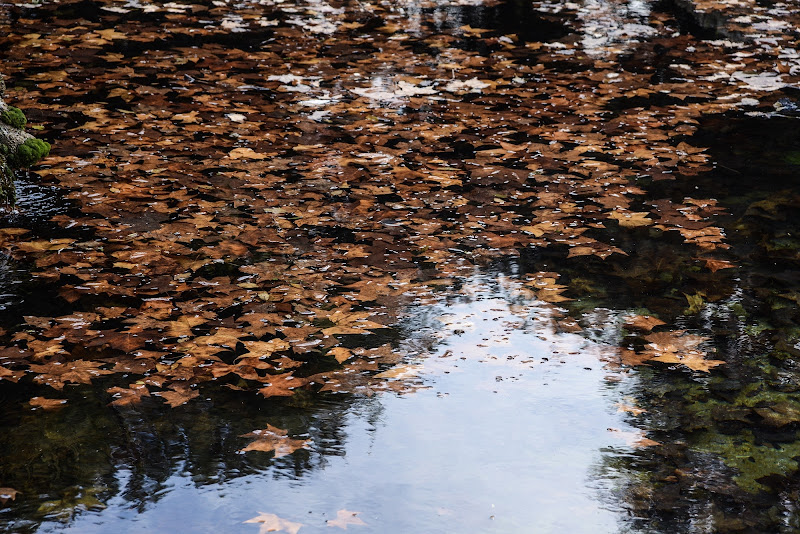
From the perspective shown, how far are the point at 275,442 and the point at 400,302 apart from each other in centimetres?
127

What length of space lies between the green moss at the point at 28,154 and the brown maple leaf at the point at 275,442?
116 inches

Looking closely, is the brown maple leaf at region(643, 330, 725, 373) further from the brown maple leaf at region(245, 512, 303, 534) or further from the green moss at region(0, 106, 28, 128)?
the green moss at region(0, 106, 28, 128)

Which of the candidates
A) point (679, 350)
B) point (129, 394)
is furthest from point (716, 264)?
point (129, 394)

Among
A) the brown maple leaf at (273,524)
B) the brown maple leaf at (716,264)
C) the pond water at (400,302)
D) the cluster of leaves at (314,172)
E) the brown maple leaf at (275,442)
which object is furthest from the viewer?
the brown maple leaf at (716,264)

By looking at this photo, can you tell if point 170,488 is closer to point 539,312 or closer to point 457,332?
point 457,332

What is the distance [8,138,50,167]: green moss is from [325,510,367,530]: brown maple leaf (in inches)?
140

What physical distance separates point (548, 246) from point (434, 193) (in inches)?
42.9

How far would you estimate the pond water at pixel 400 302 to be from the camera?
3090 mm

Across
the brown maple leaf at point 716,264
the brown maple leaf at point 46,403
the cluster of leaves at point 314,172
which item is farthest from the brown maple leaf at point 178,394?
the brown maple leaf at point 716,264

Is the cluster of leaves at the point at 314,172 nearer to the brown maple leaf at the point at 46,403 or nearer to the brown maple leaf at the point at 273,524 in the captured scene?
the brown maple leaf at the point at 46,403

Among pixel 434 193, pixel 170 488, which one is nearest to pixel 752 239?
pixel 434 193

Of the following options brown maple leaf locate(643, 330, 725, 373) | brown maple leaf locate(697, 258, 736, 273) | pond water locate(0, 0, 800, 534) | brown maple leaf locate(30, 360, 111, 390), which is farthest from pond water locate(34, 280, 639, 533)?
brown maple leaf locate(697, 258, 736, 273)

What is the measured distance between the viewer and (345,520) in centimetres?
293

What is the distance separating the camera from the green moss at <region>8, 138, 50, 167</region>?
5.09 meters
